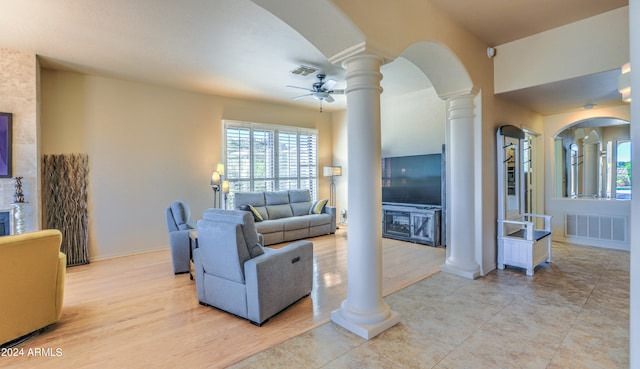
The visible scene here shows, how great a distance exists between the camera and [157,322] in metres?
2.76

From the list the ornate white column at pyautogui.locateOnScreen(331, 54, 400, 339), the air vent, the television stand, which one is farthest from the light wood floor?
the air vent

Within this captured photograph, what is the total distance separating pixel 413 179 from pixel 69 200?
6052 mm

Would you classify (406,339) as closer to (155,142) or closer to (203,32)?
(203,32)

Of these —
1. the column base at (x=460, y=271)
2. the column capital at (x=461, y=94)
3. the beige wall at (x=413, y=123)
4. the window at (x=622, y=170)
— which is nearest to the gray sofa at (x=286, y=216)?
the beige wall at (x=413, y=123)

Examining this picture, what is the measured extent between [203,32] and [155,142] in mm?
2819

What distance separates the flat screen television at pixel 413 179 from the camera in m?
5.81

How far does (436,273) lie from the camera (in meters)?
3.95

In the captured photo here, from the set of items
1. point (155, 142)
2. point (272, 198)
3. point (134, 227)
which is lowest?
point (134, 227)

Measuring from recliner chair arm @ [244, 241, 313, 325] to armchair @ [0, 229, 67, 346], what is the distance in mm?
1635

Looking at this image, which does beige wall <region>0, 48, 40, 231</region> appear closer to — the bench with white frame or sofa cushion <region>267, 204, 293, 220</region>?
sofa cushion <region>267, 204, 293, 220</region>

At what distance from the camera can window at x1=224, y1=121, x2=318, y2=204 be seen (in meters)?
6.46

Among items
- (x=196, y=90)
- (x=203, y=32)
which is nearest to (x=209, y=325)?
(x=203, y=32)

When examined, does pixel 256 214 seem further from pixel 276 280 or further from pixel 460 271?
pixel 460 271

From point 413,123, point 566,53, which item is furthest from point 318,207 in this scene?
point 566,53
